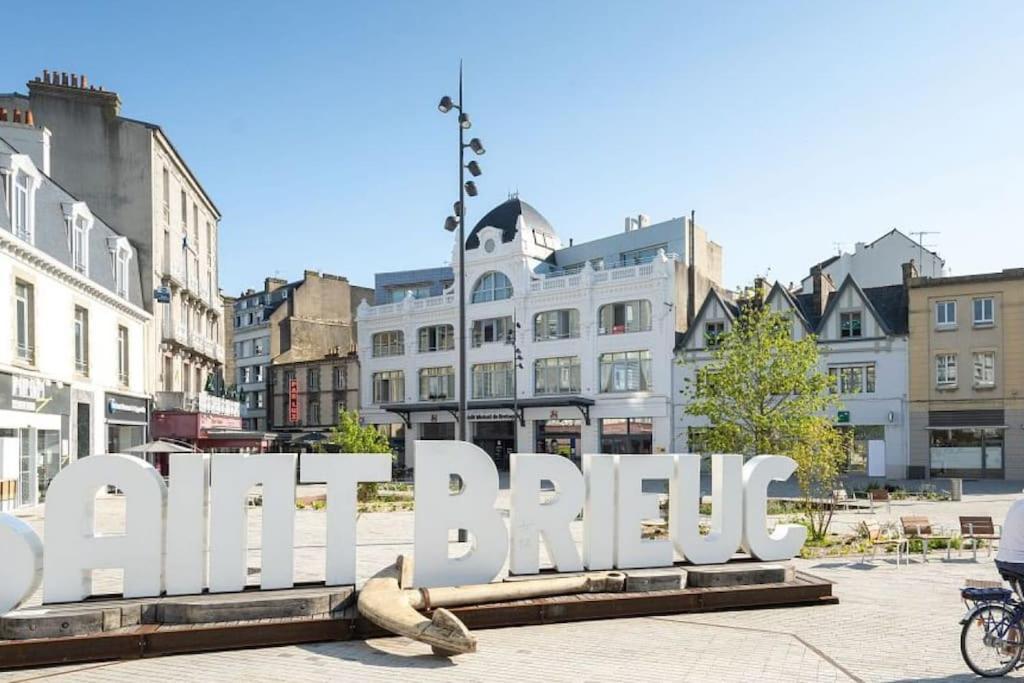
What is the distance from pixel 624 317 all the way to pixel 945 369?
52.3 ft

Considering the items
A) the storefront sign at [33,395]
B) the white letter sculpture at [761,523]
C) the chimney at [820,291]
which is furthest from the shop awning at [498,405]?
the white letter sculpture at [761,523]

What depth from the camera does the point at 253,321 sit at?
7325 centimetres

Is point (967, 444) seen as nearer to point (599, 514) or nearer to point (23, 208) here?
point (599, 514)

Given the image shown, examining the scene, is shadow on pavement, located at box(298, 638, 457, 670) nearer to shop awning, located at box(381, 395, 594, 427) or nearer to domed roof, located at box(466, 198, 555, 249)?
shop awning, located at box(381, 395, 594, 427)

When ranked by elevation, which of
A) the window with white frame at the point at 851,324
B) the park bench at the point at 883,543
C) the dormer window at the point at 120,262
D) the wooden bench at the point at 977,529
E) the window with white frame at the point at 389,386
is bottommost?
the park bench at the point at 883,543

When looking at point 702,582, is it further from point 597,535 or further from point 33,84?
point 33,84

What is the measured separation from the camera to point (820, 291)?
44594 millimetres

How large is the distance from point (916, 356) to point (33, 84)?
39233 mm

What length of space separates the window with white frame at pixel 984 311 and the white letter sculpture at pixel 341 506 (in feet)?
120

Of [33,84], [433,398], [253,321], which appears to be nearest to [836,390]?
[433,398]

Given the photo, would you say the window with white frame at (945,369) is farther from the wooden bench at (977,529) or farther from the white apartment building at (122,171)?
the white apartment building at (122,171)

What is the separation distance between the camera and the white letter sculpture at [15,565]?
360 inches

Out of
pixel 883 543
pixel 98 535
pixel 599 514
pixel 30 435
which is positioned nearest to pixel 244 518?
pixel 98 535

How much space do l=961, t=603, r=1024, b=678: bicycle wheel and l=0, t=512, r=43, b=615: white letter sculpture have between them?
30.8 ft
